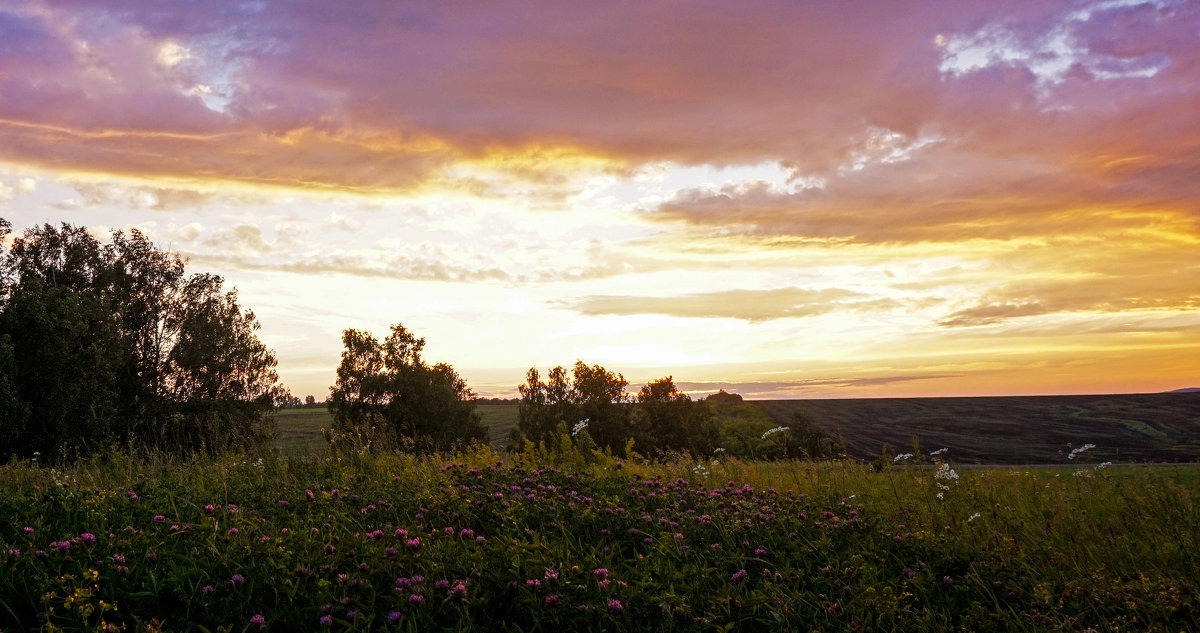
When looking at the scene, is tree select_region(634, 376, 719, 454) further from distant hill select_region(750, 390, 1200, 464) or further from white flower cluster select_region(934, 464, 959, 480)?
white flower cluster select_region(934, 464, 959, 480)

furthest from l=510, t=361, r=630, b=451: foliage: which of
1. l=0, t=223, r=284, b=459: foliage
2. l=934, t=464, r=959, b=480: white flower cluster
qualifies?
l=934, t=464, r=959, b=480: white flower cluster

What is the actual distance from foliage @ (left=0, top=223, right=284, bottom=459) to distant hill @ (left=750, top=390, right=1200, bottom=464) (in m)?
41.4

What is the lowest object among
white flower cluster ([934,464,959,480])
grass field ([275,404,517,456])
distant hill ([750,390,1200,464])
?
distant hill ([750,390,1200,464])

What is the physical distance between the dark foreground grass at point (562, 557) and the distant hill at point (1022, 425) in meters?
A: 48.7

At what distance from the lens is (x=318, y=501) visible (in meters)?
6.28

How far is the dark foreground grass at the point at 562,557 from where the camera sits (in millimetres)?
4113

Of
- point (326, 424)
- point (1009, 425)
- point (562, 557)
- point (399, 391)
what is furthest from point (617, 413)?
point (1009, 425)

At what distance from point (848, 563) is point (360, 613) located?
11.6ft

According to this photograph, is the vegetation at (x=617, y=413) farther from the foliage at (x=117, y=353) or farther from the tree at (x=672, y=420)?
the foliage at (x=117, y=353)

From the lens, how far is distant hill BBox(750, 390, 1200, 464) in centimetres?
5631

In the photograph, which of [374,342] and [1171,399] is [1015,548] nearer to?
[374,342]

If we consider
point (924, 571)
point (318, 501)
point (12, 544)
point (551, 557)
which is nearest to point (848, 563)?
point (924, 571)

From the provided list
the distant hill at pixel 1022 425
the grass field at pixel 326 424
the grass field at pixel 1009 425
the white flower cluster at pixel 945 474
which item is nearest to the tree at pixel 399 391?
the grass field at pixel 326 424

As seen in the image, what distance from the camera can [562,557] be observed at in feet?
16.3
